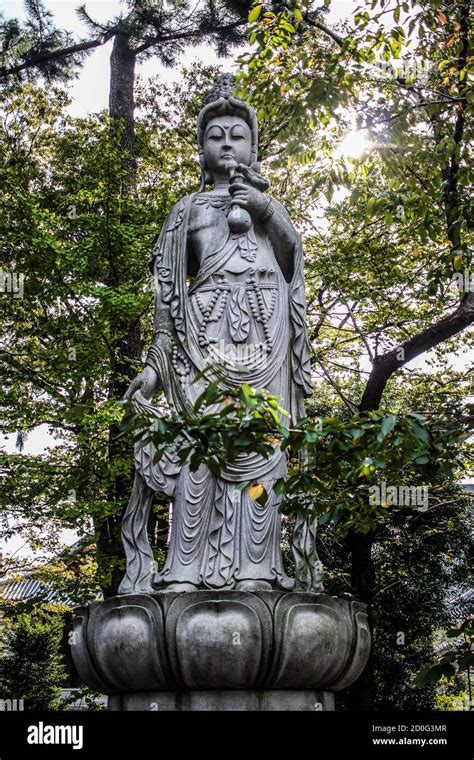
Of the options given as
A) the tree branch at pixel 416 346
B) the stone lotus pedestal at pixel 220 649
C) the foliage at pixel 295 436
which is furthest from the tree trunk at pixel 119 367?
the foliage at pixel 295 436

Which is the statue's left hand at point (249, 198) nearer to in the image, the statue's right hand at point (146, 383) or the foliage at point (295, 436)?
the statue's right hand at point (146, 383)

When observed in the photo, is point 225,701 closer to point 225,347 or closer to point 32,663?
point 225,347

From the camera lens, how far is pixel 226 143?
6824 millimetres

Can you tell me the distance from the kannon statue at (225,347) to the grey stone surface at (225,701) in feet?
2.12

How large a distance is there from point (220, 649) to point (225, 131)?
3.90 m

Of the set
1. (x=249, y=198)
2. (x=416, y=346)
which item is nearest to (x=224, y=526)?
(x=249, y=198)

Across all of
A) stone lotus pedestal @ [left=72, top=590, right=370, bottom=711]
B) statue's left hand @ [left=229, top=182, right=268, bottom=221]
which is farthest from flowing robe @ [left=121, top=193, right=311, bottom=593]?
stone lotus pedestal @ [left=72, top=590, right=370, bottom=711]

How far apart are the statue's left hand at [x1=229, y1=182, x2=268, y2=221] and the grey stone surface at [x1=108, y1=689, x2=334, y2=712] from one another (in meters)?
3.25

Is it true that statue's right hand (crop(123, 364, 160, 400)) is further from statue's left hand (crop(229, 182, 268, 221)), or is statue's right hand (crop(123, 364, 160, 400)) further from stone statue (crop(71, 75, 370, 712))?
statue's left hand (crop(229, 182, 268, 221))

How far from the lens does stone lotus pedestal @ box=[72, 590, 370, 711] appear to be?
475 centimetres

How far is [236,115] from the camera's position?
693 centimetres

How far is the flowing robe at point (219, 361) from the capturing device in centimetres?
559

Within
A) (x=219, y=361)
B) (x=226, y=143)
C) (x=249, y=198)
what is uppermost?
(x=226, y=143)

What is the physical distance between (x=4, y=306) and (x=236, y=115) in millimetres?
7211
